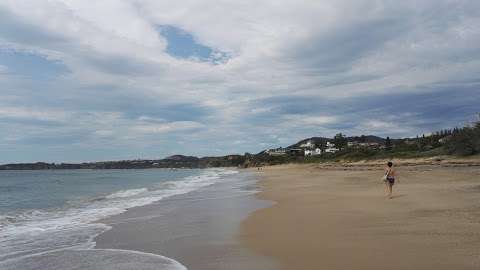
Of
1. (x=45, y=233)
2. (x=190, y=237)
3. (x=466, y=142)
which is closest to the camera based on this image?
(x=190, y=237)

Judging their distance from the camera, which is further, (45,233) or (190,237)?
Result: (45,233)

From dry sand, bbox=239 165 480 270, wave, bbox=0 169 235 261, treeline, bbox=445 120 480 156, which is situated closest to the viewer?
dry sand, bbox=239 165 480 270

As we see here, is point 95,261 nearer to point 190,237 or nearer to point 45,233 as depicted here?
point 190,237

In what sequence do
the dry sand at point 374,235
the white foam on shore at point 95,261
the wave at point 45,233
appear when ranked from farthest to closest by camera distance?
1. the wave at point 45,233
2. the white foam on shore at point 95,261
3. the dry sand at point 374,235

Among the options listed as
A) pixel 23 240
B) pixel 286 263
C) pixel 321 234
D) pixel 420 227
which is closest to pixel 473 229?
pixel 420 227

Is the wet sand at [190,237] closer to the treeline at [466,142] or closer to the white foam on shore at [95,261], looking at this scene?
the white foam on shore at [95,261]

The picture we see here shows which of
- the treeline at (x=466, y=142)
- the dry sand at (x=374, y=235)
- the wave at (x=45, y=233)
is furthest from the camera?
the treeline at (x=466, y=142)

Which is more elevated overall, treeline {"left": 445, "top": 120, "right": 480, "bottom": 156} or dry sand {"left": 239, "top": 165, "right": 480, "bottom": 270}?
treeline {"left": 445, "top": 120, "right": 480, "bottom": 156}

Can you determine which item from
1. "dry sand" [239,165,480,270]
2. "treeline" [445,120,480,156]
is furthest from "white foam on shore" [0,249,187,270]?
"treeline" [445,120,480,156]

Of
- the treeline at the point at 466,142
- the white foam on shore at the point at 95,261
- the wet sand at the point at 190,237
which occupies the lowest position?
the white foam on shore at the point at 95,261

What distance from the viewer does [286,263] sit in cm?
748

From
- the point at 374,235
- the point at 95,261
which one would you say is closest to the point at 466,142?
the point at 374,235

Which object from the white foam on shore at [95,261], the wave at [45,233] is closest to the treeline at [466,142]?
the wave at [45,233]

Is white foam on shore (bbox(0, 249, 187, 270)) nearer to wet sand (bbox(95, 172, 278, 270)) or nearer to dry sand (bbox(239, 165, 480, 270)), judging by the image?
wet sand (bbox(95, 172, 278, 270))
